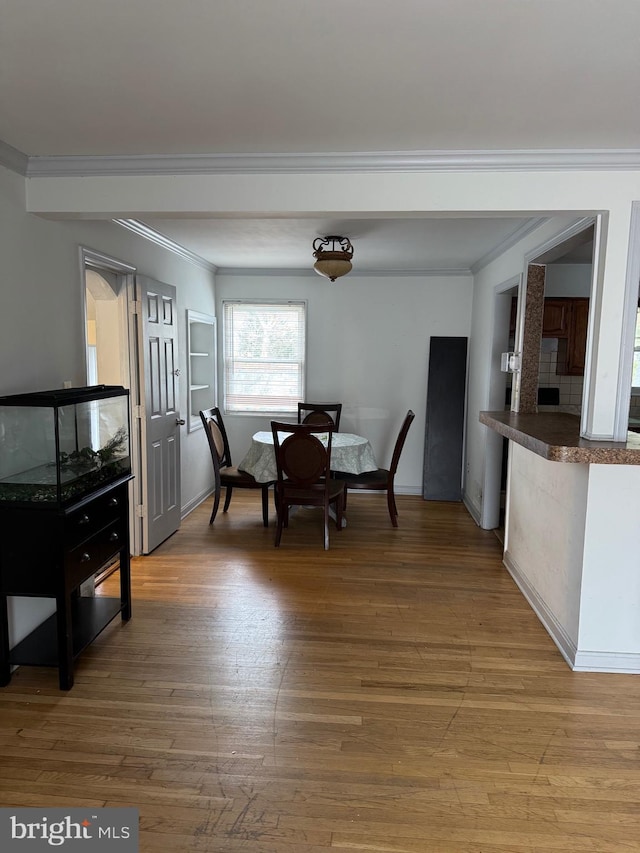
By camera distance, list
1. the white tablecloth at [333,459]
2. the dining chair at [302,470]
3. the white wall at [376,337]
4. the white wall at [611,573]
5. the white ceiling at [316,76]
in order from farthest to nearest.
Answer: the white wall at [376,337], the white tablecloth at [333,459], the dining chair at [302,470], the white wall at [611,573], the white ceiling at [316,76]

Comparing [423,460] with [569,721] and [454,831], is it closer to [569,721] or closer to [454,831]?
[569,721]

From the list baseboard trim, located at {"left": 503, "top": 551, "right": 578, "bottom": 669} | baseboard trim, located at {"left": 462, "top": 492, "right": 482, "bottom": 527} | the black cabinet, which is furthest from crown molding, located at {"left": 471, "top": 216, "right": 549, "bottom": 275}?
the black cabinet

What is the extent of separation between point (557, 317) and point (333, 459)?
2495 millimetres

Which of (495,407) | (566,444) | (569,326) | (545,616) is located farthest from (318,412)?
(566,444)

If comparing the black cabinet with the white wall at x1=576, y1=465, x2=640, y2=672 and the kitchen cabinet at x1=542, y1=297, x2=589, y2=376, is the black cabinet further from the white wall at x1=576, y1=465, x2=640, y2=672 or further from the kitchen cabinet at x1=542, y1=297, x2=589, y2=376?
the kitchen cabinet at x1=542, y1=297, x2=589, y2=376

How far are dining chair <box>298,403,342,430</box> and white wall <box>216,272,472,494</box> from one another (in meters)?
0.24

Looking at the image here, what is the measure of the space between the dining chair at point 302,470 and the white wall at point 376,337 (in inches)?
73.2

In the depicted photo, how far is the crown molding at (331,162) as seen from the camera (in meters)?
2.50

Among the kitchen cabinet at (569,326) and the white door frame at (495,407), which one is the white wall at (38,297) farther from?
the kitchen cabinet at (569,326)

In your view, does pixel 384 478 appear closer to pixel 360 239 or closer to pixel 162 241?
pixel 360 239

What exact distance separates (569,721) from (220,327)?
500cm

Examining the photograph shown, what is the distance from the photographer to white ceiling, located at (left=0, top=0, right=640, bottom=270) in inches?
60.5

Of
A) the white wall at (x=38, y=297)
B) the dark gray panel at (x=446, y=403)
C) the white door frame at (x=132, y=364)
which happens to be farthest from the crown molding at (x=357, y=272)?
the white wall at (x=38, y=297)

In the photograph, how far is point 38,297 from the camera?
2783 mm
